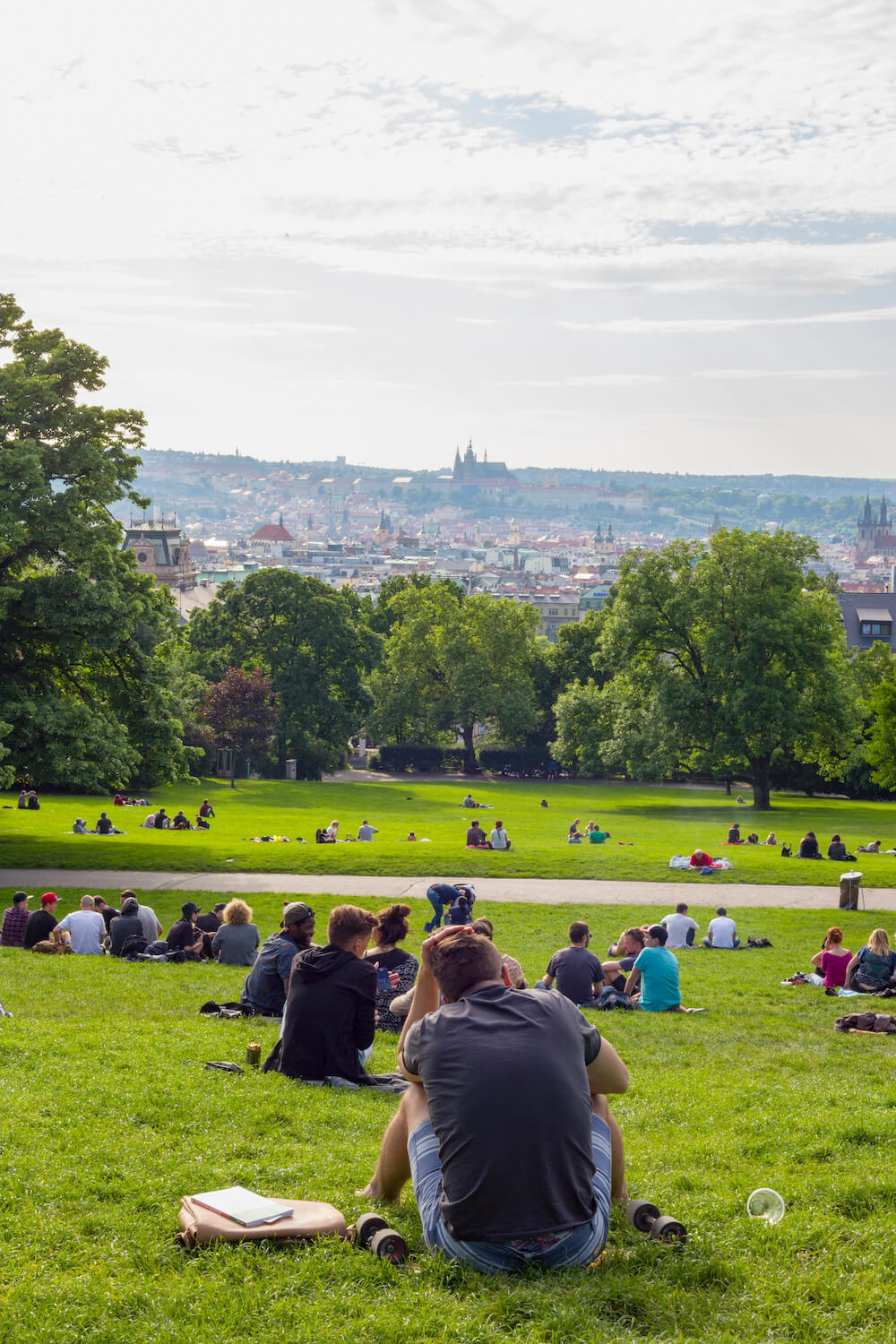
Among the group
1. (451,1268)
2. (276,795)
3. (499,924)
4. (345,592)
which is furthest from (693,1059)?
(345,592)

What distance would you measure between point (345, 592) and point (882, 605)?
146 feet

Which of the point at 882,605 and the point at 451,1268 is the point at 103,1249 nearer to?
the point at 451,1268

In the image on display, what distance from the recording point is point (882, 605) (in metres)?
104

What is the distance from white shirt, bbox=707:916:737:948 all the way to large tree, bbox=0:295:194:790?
47.5 ft

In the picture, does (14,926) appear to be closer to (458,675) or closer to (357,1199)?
(357,1199)

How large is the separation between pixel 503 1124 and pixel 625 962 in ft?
36.5

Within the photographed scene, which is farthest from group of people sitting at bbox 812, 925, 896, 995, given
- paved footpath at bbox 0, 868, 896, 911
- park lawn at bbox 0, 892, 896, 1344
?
paved footpath at bbox 0, 868, 896, 911

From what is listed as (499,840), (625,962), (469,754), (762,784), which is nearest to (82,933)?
(625,962)

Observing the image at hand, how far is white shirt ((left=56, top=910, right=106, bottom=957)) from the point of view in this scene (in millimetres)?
17594

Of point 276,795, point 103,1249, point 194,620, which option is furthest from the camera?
point 194,620

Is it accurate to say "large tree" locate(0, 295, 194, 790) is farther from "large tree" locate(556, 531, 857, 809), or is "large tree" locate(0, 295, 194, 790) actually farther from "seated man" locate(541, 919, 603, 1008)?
"large tree" locate(556, 531, 857, 809)

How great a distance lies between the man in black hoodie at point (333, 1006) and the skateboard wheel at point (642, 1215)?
3156 mm

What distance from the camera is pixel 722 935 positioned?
19938mm

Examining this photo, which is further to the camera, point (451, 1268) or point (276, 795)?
point (276, 795)
